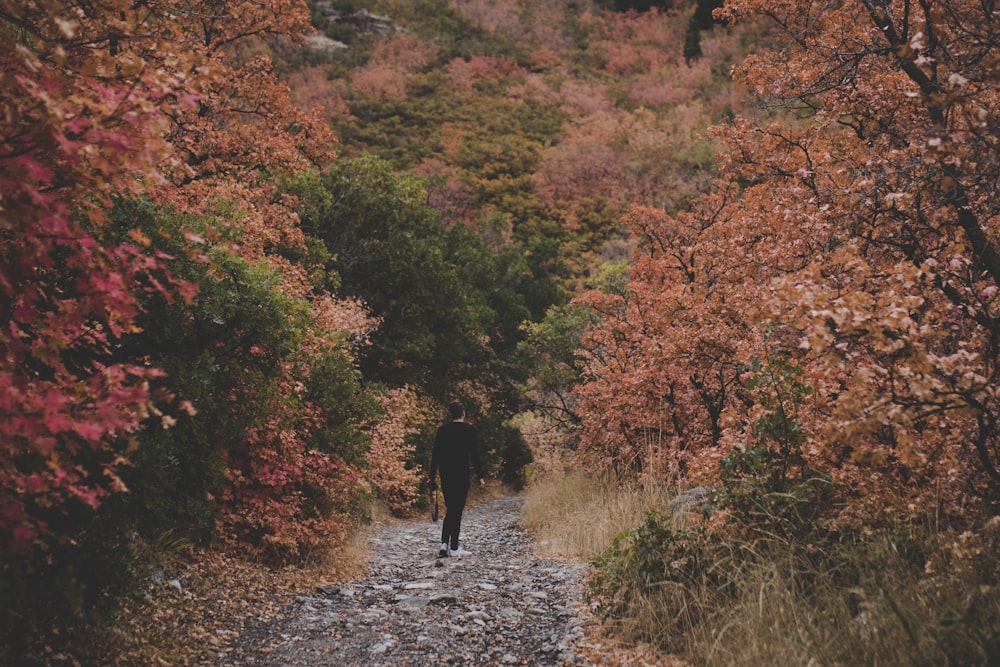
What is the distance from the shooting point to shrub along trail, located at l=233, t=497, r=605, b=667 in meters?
4.45

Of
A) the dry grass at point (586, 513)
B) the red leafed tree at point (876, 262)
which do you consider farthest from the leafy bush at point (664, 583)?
the dry grass at point (586, 513)

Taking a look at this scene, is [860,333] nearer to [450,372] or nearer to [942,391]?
[942,391]

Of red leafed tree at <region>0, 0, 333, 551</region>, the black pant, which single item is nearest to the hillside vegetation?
red leafed tree at <region>0, 0, 333, 551</region>

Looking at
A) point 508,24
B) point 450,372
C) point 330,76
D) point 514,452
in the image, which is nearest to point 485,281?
point 450,372

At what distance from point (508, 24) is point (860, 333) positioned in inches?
2705

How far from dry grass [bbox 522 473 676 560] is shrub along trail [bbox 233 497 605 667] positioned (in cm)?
45

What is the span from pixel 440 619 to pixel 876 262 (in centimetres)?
506

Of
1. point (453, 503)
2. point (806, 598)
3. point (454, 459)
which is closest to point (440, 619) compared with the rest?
point (453, 503)

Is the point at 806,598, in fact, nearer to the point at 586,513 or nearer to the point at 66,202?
the point at 66,202

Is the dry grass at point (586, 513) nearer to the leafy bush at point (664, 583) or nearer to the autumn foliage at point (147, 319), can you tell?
the leafy bush at point (664, 583)

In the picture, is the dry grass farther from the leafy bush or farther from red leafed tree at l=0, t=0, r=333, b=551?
red leafed tree at l=0, t=0, r=333, b=551

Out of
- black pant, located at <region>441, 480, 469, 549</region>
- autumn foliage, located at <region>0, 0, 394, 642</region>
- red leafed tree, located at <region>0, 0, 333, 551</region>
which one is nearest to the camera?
red leafed tree, located at <region>0, 0, 333, 551</region>

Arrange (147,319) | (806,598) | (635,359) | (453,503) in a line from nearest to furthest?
(806,598)
(147,319)
(453,503)
(635,359)

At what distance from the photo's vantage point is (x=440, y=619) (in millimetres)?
5332
